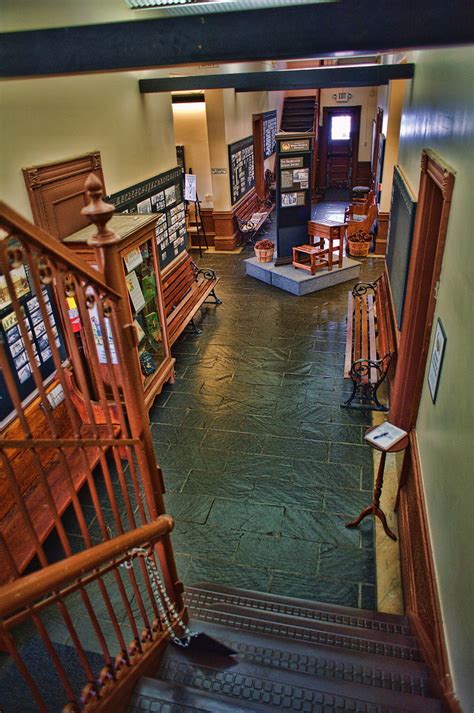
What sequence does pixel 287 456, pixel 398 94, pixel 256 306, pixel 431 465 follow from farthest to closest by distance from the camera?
pixel 398 94, pixel 256 306, pixel 287 456, pixel 431 465

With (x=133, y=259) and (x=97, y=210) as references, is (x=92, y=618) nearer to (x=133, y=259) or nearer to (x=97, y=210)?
(x=97, y=210)

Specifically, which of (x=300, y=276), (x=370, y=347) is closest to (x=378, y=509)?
(x=370, y=347)

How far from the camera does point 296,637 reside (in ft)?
8.44

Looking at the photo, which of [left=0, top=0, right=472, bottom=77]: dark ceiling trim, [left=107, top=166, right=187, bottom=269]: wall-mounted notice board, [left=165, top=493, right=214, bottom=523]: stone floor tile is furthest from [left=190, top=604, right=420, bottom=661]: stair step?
[left=107, top=166, right=187, bottom=269]: wall-mounted notice board

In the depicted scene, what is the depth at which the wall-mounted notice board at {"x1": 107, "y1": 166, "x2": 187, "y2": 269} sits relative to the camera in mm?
5680

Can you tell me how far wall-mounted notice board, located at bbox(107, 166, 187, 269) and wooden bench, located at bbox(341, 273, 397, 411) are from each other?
2.69 meters

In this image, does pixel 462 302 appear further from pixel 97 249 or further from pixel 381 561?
pixel 381 561

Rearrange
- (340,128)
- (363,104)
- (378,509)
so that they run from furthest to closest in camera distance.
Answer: (340,128) < (363,104) < (378,509)

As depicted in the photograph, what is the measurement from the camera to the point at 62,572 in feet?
4.77

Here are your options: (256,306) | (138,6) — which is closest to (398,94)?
(256,306)

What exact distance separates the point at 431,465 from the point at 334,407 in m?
2.28

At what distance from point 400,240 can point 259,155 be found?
342 inches

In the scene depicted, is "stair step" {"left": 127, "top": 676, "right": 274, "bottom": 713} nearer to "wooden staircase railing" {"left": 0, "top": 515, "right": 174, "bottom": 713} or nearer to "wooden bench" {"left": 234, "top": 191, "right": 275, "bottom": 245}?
"wooden staircase railing" {"left": 0, "top": 515, "right": 174, "bottom": 713}

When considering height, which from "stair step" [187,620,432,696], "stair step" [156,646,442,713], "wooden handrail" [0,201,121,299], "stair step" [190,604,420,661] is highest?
"wooden handrail" [0,201,121,299]
